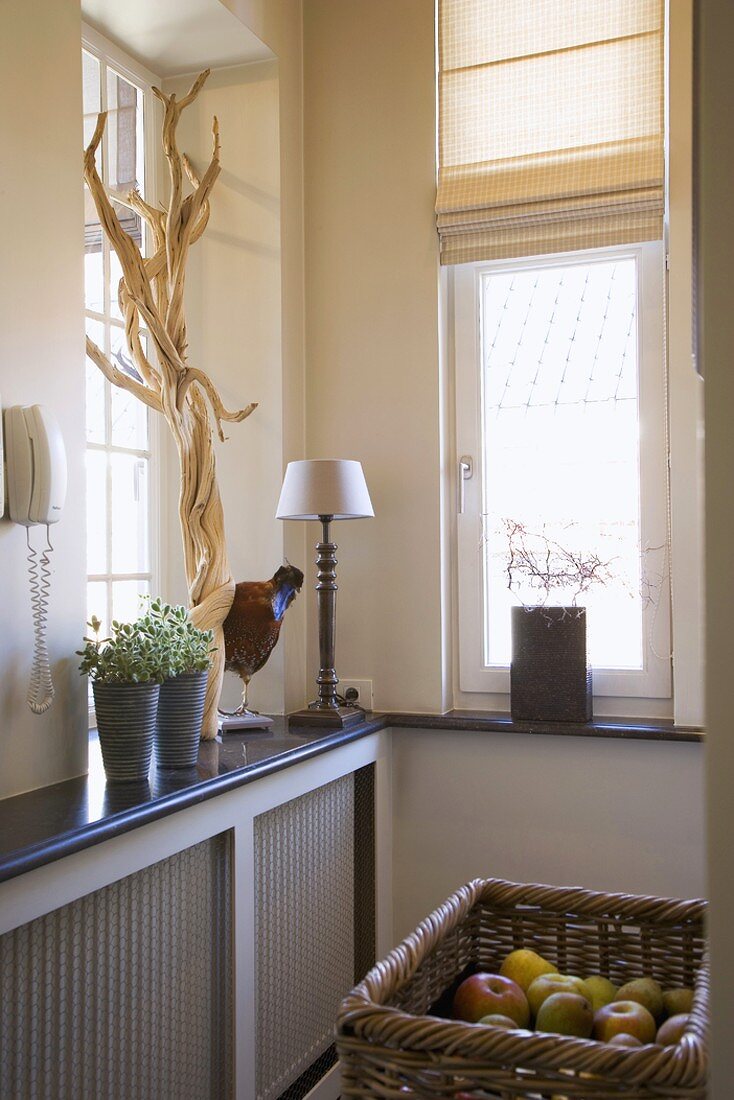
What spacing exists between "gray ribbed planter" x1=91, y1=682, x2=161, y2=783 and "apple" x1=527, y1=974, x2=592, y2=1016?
3.17 feet

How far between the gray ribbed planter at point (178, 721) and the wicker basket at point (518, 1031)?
0.88 m

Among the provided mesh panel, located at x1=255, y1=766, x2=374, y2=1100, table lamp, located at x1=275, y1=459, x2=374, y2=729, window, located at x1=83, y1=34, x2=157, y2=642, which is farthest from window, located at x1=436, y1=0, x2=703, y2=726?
window, located at x1=83, y1=34, x2=157, y2=642

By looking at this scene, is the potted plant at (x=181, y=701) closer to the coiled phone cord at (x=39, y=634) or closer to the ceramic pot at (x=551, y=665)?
the coiled phone cord at (x=39, y=634)

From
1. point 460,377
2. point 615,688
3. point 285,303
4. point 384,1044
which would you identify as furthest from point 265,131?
point 384,1044

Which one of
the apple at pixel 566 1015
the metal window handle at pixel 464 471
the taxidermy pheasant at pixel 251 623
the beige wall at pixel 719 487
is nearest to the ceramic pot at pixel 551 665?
the metal window handle at pixel 464 471

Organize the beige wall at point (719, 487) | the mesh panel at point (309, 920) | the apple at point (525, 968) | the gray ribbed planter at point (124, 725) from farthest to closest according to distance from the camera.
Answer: the mesh panel at point (309, 920) → the gray ribbed planter at point (124, 725) → the apple at point (525, 968) → the beige wall at point (719, 487)

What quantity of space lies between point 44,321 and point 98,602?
3.16 feet

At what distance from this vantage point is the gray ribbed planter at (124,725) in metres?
1.90

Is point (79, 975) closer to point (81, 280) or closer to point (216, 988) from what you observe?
point (216, 988)

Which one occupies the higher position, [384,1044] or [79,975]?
[384,1044]

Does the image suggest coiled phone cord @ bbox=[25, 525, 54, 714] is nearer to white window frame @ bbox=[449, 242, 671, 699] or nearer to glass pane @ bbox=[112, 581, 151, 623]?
glass pane @ bbox=[112, 581, 151, 623]

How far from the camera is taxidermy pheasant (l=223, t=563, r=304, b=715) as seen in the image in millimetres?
2500

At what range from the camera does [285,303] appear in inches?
116

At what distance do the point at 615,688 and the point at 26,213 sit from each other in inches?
73.7
